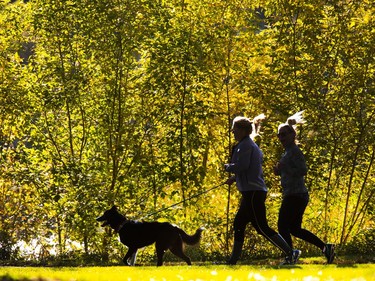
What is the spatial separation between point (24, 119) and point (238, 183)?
682 cm

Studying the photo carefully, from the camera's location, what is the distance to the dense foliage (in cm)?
1375

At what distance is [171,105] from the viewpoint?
47.6ft

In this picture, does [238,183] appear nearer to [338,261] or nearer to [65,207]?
[338,261]

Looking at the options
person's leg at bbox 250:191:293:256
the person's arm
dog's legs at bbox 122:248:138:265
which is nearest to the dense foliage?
dog's legs at bbox 122:248:138:265

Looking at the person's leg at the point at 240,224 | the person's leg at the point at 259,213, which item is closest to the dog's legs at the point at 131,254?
the person's leg at the point at 240,224

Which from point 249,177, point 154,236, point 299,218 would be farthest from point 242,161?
point 154,236

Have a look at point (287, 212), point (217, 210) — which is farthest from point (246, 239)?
point (287, 212)

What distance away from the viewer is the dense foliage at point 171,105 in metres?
13.8

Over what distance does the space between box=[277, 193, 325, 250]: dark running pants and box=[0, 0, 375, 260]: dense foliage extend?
3.65m

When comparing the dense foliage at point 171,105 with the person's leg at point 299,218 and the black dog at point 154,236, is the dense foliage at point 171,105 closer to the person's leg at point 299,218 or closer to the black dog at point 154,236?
the black dog at point 154,236

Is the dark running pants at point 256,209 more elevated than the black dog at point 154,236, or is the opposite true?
the dark running pants at point 256,209

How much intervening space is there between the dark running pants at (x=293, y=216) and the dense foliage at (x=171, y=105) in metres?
3.65

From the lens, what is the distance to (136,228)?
10.2 m

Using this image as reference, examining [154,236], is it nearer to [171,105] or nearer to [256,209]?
[256,209]
